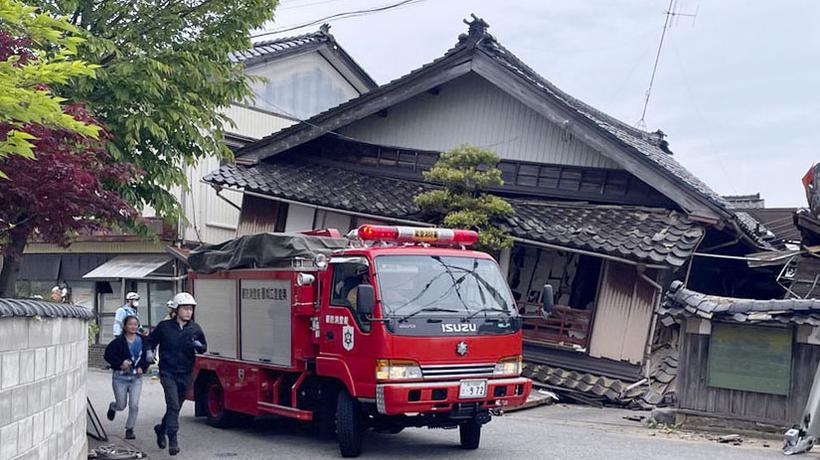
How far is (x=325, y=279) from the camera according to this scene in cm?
1145

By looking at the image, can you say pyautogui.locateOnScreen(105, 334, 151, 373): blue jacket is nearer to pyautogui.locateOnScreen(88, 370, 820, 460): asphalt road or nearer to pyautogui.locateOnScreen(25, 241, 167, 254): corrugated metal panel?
pyautogui.locateOnScreen(88, 370, 820, 460): asphalt road

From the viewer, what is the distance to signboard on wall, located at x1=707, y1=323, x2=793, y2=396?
13250mm

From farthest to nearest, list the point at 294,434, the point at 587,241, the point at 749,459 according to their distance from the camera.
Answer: the point at 587,241, the point at 294,434, the point at 749,459

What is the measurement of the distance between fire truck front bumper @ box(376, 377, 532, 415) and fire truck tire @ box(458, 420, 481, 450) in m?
0.63

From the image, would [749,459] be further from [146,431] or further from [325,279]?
[146,431]

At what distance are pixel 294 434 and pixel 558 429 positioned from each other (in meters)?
3.82

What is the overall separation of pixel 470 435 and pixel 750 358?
15.7ft

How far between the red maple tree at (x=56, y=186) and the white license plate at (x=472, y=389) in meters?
4.21

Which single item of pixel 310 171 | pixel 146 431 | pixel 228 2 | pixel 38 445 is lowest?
pixel 146 431

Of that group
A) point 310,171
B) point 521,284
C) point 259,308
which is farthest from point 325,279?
point 310,171

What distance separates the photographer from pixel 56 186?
8781 millimetres

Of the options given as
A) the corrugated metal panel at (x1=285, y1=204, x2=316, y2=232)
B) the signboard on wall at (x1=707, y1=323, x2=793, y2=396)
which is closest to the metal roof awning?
the corrugated metal panel at (x1=285, y1=204, x2=316, y2=232)

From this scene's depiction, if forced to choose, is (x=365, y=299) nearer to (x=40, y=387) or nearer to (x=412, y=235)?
(x=412, y=235)

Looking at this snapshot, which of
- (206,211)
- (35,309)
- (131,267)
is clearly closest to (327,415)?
(35,309)
